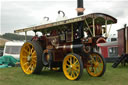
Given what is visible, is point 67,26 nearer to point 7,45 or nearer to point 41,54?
point 41,54

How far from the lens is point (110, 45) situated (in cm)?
2005

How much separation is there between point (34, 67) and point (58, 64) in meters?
1.06

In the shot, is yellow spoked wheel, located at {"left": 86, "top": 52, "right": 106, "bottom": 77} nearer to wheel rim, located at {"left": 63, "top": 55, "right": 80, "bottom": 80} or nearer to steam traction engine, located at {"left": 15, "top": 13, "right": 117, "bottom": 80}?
steam traction engine, located at {"left": 15, "top": 13, "right": 117, "bottom": 80}

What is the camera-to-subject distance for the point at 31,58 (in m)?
8.78

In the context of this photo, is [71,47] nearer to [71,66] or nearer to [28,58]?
[71,66]

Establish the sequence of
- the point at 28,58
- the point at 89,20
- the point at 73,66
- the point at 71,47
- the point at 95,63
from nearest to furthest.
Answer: the point at 73,66 < the point at 89,20 < the point at 71,47 < the point at 95,63 < the point at 28,58

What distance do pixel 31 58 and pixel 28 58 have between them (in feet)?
0.63

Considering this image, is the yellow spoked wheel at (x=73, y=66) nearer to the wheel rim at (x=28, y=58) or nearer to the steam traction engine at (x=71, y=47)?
the steam traction engine at (x=71, y=47)

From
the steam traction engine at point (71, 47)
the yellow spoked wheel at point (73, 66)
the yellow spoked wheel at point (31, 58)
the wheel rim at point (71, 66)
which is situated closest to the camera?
the yellow spoked wheel at point (73, 66)

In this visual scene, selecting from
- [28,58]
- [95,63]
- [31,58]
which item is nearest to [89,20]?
[95,63]

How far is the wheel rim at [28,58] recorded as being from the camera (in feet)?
28.2

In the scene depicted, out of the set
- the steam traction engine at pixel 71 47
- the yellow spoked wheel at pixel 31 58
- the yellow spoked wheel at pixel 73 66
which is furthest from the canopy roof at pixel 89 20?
the yellow spoked wheel at pixel 73 66

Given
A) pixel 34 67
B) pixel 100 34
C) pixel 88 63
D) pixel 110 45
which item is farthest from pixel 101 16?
pixel 110 45

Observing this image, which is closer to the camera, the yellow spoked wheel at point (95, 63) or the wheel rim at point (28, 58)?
the yellow spoked wheel at point (95, 63)
